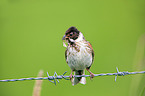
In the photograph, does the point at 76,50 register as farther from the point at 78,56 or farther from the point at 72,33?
the point at 72,33

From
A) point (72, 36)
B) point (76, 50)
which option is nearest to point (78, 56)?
point (76, 50)

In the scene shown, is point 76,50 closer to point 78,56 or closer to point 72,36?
point 78,56

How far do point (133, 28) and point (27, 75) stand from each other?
13.3 ft

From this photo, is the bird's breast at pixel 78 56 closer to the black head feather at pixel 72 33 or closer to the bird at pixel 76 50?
the bird at pixel 76 50

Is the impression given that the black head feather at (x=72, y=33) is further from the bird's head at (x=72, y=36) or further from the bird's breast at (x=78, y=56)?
the bird's breast at (x=78, y=56)

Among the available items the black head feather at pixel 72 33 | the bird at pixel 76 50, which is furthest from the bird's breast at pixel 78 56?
the black head feather at pixel 72 33

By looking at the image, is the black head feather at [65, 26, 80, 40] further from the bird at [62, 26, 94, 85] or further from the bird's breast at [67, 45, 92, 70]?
the bird's breast at [67, 45, 92, 70]

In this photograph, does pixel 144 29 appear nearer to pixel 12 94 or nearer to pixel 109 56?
pixel 109 56

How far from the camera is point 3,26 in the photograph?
34.3ft

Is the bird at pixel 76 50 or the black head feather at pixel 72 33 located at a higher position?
the black head feather at pixel 72 33

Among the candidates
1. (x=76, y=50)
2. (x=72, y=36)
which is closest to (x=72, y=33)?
(x=72, y=36)

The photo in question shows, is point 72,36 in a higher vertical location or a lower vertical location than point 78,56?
higher

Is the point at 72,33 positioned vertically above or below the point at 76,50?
above

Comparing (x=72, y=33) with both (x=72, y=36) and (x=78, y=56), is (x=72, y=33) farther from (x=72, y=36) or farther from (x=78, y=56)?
(x=78, y=56)
